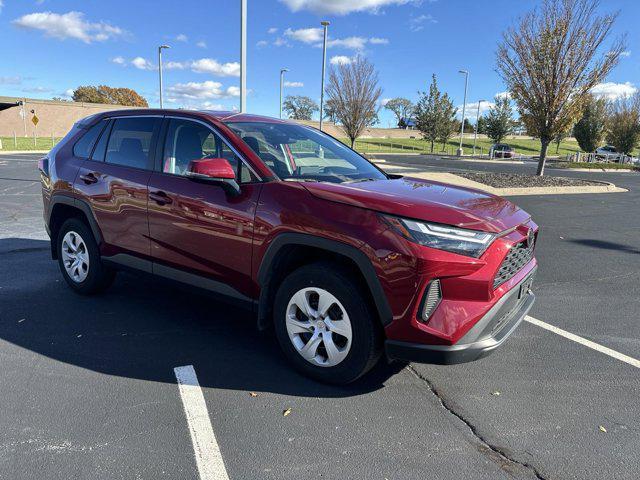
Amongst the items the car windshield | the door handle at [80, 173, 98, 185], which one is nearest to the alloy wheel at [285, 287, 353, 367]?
the car windshield

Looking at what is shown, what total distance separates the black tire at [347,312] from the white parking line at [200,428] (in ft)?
2.40

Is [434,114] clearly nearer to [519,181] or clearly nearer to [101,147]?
[519,181]

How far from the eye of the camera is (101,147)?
15.0 feet

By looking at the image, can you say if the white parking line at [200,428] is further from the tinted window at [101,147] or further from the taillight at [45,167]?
the taillight at [45,167]

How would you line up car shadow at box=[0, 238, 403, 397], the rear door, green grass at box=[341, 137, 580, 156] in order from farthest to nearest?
green grass at box=[341, 137, 580, 156], the rear door, car shadow at box=[0, 238, 403, 397]

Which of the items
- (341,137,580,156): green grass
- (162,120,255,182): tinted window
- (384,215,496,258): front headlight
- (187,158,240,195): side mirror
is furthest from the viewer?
(341,137,580,156): green grass

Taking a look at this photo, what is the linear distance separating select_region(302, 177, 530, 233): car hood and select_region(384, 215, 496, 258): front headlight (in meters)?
0.03

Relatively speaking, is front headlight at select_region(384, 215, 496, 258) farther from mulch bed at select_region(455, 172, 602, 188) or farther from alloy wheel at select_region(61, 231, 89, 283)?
mulch bed at select_region(455, 172, 602, 188)

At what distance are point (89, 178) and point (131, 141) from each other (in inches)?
22.7

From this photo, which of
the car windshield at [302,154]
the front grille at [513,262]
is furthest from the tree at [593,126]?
the front grille at [513,262]

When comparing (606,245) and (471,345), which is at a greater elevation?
(471,345)

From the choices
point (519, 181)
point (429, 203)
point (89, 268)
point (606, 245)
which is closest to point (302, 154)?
point (429, 203)

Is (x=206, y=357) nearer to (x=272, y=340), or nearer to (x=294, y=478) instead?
(x=272, y=340)

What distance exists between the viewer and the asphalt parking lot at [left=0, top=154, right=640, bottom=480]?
2.50 meters
